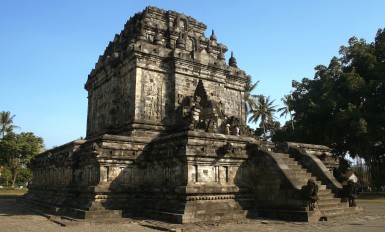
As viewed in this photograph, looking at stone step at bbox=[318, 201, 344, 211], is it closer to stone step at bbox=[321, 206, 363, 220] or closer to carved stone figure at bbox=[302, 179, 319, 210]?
stone step at bbox=[321, 206, 363, 220]

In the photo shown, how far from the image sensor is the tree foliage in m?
27.7

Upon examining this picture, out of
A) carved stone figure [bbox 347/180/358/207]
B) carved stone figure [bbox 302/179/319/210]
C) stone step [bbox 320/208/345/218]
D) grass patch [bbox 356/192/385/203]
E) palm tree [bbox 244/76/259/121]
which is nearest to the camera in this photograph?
carved stone figure [bbox 302/179/319/210]

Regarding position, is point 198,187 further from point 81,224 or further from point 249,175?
point 81,224

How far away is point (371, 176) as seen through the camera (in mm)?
33750

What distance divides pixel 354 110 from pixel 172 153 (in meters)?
20.0

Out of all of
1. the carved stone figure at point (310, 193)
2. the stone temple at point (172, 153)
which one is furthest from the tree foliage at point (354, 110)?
the carved stone figure at point (310, 193)

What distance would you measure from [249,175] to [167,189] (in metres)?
3.73

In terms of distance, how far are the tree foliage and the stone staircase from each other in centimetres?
1345

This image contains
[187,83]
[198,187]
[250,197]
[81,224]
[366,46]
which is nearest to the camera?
[81,224]

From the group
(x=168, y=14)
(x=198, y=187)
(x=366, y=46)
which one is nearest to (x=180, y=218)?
(x=198, y=187)

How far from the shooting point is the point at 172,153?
1348cm

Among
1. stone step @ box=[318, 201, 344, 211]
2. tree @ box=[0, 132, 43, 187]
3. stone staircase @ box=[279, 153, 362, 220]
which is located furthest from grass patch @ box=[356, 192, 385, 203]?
tree @ box=[0, 132, 43, 187]

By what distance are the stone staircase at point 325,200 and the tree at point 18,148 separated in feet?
147

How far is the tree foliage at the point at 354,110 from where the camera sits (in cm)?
2767
